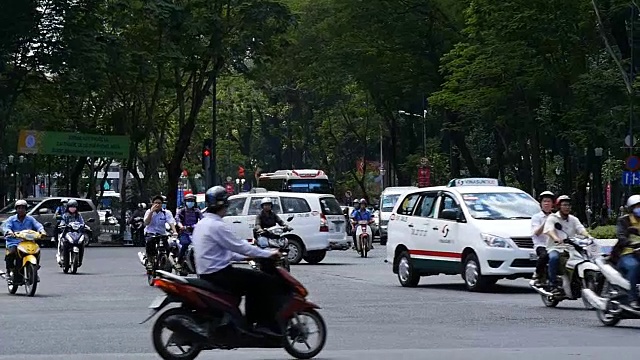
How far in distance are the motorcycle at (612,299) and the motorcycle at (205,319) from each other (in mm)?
5115

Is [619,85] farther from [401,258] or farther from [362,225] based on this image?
[401,258]

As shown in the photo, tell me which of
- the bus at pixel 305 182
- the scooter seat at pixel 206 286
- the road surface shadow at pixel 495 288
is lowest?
the road surface shadow at pixel 495 288

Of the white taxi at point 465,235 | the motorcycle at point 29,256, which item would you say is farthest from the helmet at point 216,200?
the motorcycle at point 29,256

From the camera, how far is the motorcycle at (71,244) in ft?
104

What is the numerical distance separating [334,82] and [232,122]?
2075 cm

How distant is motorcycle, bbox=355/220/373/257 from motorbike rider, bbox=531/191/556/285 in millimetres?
19836

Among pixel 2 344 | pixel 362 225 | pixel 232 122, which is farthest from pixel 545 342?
pixel 232 122

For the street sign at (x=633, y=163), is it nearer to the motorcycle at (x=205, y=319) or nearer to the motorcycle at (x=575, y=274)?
the motorcycle at (x=575, y=274)

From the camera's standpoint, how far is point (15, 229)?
79.8ft

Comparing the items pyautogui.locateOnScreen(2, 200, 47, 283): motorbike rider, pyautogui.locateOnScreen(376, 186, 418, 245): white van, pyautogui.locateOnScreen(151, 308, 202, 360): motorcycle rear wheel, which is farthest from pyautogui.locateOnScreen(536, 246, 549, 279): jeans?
pyautogui.locateOnScreen(376, 186, 418, 245): white van

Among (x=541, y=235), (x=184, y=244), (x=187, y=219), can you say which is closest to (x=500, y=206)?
(x=541, y=235)

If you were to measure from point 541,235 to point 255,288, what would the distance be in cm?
854

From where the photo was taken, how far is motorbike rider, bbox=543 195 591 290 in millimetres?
20141

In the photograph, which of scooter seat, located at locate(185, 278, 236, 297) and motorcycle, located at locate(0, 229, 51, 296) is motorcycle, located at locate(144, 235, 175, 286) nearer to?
motorcycle, located at locate(0, 229, 51, 296)
